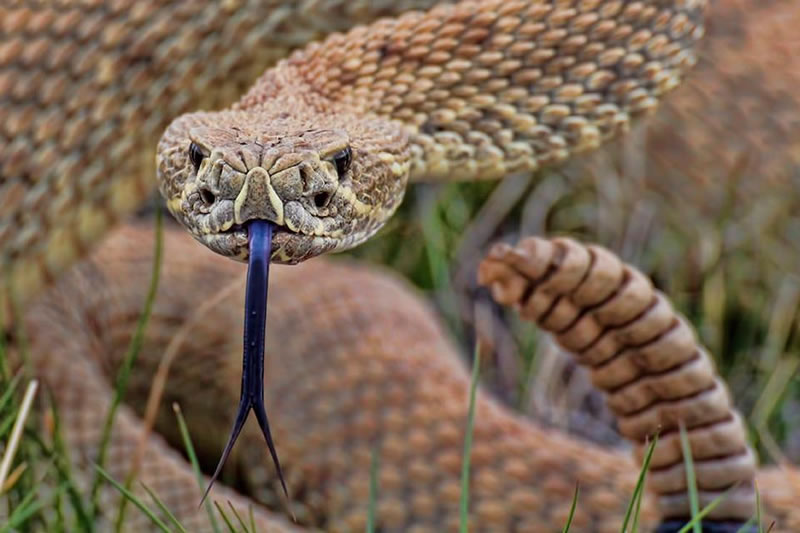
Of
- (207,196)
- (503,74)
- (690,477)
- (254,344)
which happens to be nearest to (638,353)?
(690,477)

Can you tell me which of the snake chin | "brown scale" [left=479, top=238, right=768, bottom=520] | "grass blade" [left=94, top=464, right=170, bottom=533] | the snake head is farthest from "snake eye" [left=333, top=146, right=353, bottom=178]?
"grass blade" [left=94, top=464, right=170, bottom=533]

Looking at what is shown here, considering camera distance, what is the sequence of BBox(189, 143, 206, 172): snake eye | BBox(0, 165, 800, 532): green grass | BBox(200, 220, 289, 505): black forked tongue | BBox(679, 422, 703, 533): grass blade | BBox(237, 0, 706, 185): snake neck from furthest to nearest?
BBox(0, 165, 800, 532): green grass < BBox(237, 0, 706, 185): snake neck < BBox(679, 422, 703, 533): grass blade < BBox(189, 143, 206, 172): snake eye < BBox(200, 220, 289, 505): black forked tongue

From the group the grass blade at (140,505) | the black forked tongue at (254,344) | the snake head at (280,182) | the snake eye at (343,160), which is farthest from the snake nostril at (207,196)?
the grass blade at (140,505)

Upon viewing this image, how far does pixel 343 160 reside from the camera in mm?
2441

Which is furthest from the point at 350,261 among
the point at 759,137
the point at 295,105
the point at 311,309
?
the point at 295,105

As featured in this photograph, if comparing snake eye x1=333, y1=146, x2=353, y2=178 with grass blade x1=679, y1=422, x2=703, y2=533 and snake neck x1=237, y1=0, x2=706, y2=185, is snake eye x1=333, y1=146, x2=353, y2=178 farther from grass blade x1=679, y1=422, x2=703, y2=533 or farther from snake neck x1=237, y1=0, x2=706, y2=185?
grass blade x1=679, y1=422, x2=703, y2=533

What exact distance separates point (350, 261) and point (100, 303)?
886 millimetres

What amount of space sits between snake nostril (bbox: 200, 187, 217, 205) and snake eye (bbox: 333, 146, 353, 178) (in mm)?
231

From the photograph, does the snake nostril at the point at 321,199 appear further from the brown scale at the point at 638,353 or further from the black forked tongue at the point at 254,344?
the brown scale at the point at 638,353

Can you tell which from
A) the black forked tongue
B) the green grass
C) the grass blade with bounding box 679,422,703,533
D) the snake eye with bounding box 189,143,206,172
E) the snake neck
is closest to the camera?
the black forked tongue

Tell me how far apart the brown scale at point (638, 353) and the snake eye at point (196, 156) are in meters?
0.59

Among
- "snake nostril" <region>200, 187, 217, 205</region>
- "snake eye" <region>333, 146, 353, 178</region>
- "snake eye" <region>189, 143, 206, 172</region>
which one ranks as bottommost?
"snake eye" <region>333, 146, 353, 178</region>

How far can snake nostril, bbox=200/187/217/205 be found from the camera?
7.71 feet

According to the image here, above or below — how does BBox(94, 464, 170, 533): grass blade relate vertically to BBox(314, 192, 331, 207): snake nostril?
below
